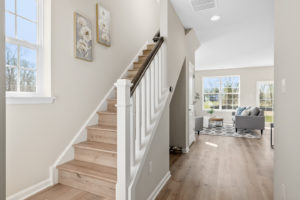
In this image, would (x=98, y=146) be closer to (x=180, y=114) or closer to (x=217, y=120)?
(x=180, y=114)

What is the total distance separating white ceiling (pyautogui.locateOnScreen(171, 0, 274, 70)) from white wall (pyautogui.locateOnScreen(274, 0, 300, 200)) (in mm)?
1493

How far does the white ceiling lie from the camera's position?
297cm

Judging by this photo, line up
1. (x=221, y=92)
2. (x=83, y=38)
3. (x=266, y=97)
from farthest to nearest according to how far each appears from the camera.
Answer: (x=221, y=92), (x=266, y=97), (x=83, y=38)

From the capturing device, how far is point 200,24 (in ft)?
12.1

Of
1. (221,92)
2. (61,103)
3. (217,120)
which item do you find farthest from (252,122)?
(61,103)

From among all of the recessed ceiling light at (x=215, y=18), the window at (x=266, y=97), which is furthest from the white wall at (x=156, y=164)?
the window at (x=266, y=97)

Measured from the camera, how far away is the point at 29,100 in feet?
6.29

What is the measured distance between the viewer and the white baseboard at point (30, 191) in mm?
1814

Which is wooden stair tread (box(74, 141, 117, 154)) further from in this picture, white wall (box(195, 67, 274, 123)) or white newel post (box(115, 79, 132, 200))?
white wall (box(195, 67, 274, 123))

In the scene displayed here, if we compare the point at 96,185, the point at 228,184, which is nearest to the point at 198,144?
the point at 228,184

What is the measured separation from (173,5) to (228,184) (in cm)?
285

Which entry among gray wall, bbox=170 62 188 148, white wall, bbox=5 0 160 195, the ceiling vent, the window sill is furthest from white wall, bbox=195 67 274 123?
the window sill

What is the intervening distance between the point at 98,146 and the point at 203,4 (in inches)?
106

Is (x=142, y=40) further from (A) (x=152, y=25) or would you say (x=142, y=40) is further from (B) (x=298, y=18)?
(B) (x=298, y=18)
